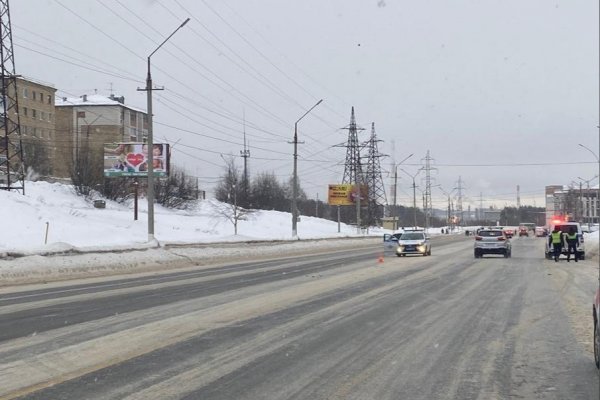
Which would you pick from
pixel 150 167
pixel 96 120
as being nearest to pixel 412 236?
pixel 150 167

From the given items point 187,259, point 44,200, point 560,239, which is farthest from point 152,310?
point 44,200

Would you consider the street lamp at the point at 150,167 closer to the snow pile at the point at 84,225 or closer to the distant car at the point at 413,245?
the snow pile at the point at 84,225

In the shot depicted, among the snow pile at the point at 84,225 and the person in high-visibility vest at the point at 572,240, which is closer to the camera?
the person in high-visibility vest at the point at 572,240

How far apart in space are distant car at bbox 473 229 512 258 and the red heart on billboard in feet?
100

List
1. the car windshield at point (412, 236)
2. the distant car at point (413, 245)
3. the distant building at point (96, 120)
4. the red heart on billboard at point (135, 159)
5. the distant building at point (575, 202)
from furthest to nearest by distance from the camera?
the distant building at point (96, 120) → the distant building at point (575, 202) → the red heart on billboard at point (135, 159) → the car windshield at point (412, 236) → the distant car at point (413, 245)

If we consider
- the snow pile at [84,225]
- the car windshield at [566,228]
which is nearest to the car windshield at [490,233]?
the car windshield at [566,228]

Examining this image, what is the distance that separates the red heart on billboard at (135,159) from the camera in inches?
2117

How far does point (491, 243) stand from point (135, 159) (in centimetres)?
3169

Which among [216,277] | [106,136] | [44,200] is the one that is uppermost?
[106,136]

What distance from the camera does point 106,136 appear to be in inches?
4579

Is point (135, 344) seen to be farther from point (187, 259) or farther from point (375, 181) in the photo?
point (375, 181)

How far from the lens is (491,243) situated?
3366 cm

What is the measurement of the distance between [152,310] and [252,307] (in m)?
1.88

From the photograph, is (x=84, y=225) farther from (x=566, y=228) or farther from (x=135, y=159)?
(x=566, y=228)
